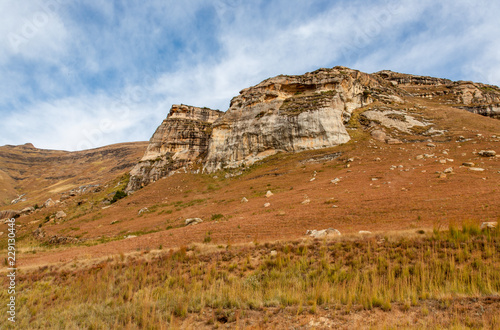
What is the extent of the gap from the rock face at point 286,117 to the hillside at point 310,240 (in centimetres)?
37

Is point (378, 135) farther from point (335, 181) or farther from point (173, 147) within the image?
point (173, 147)

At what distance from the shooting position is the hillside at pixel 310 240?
5074 mm

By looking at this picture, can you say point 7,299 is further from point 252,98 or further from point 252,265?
point 252,98

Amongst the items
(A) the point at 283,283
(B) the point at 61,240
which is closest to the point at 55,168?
(B) the point at 61,240

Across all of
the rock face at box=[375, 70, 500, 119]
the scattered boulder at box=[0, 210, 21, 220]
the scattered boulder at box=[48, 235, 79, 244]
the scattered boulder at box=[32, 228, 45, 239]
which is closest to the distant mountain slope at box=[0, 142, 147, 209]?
the scattered boulder at box=[0, 210, 21, 220]

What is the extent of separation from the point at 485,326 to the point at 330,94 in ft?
133

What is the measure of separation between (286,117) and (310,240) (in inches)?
1280

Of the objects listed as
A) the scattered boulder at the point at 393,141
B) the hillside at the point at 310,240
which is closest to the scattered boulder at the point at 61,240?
the hillside at the point at 310,240

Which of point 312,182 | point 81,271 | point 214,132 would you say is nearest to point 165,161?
point 214,132

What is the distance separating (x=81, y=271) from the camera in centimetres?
898

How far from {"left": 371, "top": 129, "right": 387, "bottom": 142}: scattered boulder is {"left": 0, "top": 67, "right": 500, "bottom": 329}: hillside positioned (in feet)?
0.48

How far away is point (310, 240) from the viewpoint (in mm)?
8484

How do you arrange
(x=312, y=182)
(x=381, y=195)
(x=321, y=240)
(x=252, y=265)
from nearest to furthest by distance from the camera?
1. (x=252, y=265)
2. (x=321, y=240)
3. (x=381, y=195)
4. (x=312, y=182)

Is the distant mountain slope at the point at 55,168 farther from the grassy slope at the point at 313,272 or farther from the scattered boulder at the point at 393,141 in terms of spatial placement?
the grassy slope at the point at 313,272
